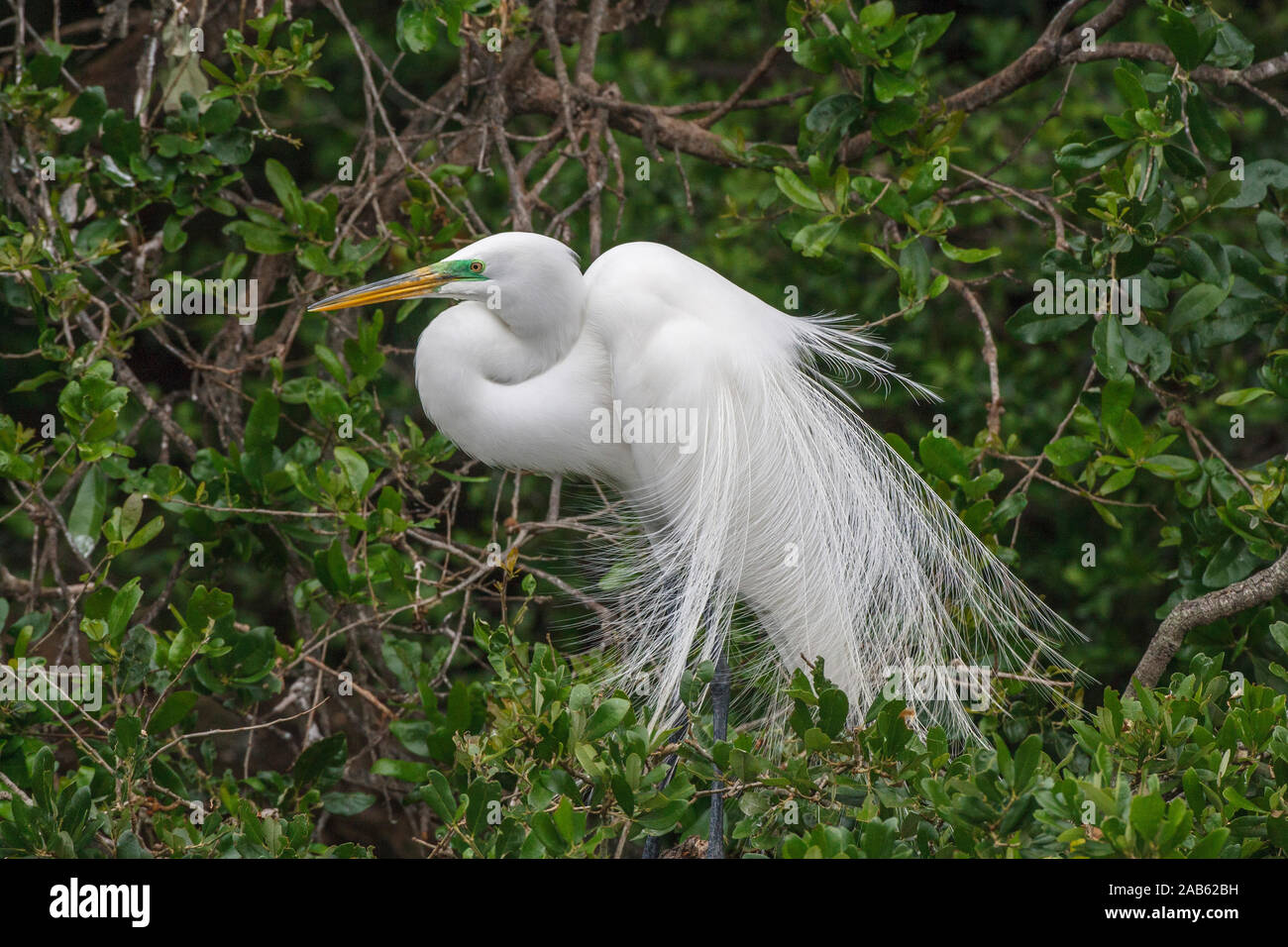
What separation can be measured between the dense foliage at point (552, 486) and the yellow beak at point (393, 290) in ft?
0.60

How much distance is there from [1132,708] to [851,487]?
77 cm

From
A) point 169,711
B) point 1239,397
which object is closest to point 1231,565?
point 1239,397

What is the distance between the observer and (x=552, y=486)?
2.58 metres

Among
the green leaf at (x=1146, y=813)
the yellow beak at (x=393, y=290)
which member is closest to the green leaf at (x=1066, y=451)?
the green leaf at (x=1146, y=813)

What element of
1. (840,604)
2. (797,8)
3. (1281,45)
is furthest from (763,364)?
(1281,45)

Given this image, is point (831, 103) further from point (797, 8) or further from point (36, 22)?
point (36, 22)

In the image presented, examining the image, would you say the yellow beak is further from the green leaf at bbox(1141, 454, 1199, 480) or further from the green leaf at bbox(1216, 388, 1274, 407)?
the green leaf at bbox(1216, 388, 1274, 407)

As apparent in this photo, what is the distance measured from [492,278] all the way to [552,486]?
1.75ft

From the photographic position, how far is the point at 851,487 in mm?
2373

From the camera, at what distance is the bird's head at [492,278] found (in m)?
2.16

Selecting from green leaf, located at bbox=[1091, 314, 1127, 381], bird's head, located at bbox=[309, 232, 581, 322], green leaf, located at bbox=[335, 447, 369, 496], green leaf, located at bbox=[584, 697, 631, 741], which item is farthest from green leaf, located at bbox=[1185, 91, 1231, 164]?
green leaf, located at bbox=[335, 447, 369, 496]

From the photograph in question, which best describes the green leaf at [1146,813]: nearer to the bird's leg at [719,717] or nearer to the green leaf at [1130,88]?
the bird's leg at [719,717]

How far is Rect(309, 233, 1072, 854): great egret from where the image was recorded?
89.0 inches

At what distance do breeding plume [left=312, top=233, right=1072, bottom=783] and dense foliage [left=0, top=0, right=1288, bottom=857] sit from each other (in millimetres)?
102
